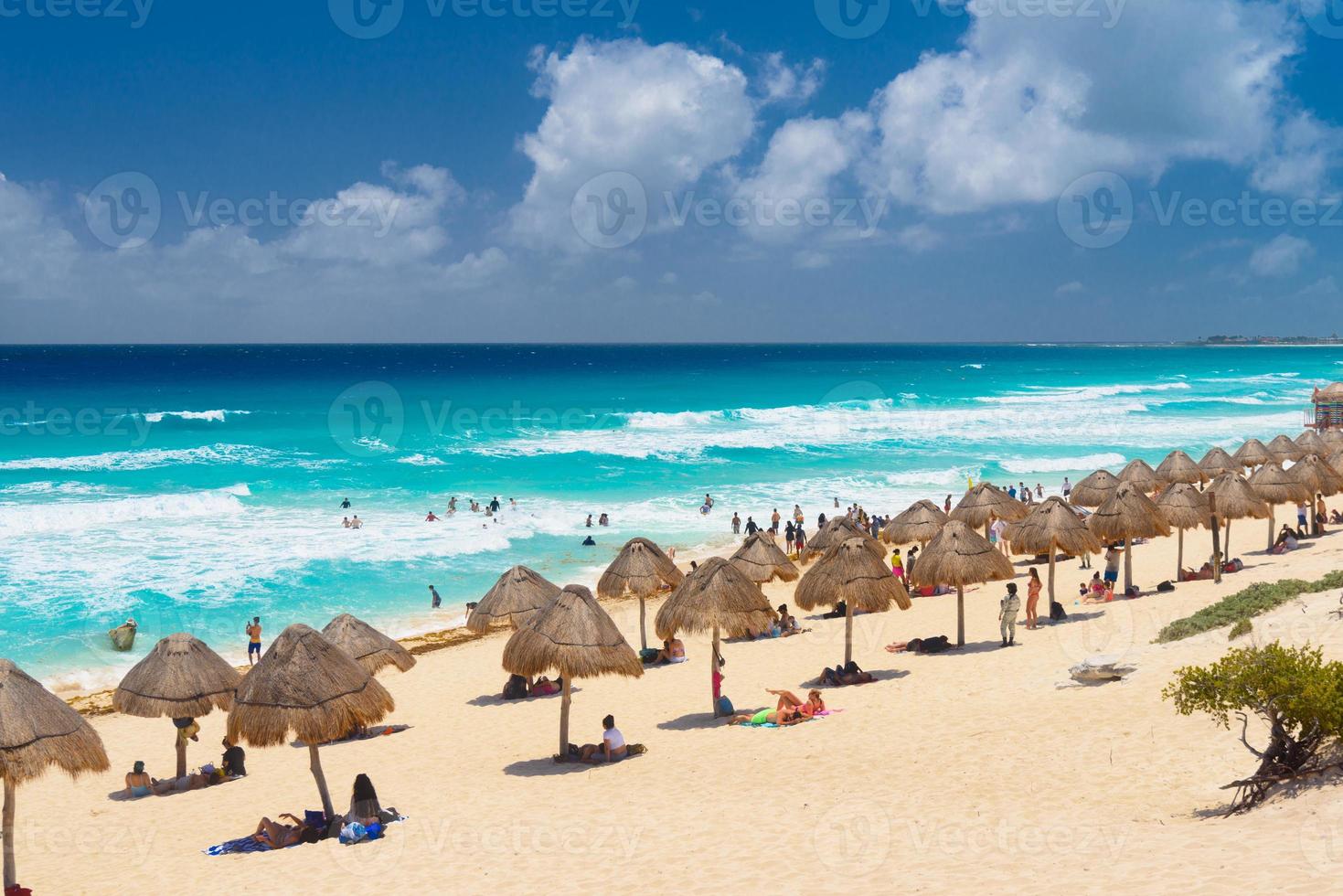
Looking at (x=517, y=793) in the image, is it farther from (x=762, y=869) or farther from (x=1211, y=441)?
(x=1211, y=441)

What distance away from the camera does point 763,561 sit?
56.3ft

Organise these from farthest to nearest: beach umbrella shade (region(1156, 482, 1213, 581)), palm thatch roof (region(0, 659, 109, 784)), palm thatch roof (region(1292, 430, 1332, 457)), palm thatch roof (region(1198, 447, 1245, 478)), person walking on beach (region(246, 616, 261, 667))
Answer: palm thatch roof (region(1292, 430, 1332, 457))
palm thatch roof (region(1198, 447, 1245, 478))
person walking on beach (region(246, 616, 261, 667))
beach umbrella shade (region(1156, 482, 1213, 581))
palm thatch roof (region(0, 659, 109, 784))

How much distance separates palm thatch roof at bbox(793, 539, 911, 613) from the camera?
1350 centimetres

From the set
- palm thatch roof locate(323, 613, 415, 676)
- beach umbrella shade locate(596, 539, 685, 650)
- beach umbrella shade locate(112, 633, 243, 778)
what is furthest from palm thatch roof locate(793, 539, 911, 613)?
beach umbrella shade locate(112, 633, 243, 778)

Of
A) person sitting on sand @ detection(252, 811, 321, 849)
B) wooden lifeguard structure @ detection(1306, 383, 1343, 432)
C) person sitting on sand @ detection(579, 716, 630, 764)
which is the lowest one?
person sitting on sand @ detection(252, 811, 321, 849)

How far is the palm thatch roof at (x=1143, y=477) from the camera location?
2459 centimetres

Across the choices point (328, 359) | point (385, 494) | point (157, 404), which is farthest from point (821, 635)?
point (328, 359)

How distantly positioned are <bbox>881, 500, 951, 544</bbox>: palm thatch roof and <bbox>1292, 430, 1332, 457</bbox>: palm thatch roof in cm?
1464

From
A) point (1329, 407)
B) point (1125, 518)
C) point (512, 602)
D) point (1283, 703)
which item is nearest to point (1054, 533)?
point (1125, 518)

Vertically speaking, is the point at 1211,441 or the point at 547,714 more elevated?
the point at 1211,441

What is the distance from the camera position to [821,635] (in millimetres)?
18000

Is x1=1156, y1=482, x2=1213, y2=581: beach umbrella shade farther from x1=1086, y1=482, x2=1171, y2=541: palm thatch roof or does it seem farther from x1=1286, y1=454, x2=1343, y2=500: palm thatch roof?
x1=1286, y1=454, x2=1343, y2=500: palm thatch roof

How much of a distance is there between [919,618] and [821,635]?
1981 millimetres

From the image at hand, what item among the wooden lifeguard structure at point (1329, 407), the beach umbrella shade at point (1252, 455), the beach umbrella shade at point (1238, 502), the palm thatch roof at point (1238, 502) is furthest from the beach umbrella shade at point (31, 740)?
the wooden lifeguard structure at point (1329, 407)
